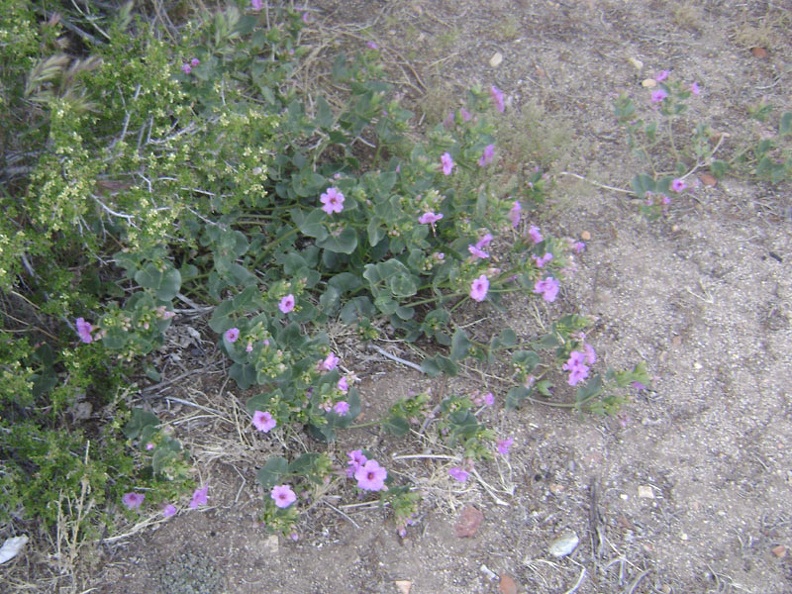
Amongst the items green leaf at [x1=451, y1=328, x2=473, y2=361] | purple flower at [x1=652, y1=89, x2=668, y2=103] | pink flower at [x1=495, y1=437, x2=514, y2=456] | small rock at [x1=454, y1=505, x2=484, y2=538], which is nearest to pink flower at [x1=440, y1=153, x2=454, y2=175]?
green leaf at [x1=451, y1=328, x2=473, y2=361]

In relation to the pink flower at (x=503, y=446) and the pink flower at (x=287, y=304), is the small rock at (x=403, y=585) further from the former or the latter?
the pink flower at (x=287, y=304)

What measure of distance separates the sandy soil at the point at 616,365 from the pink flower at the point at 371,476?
14cm

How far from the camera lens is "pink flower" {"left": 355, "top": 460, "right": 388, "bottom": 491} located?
8.11 ft

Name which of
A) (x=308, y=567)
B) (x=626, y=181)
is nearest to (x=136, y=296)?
(x=308, y=567)

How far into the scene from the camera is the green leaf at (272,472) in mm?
2426

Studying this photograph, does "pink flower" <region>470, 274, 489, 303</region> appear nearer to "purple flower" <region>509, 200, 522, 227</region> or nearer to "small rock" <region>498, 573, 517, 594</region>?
"purple flower" <region>509, 200, 522, 227</region>

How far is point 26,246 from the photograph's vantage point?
2.24m

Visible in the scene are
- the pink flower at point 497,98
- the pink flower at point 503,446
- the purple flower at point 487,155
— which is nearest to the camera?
the pink flower at point 503,446

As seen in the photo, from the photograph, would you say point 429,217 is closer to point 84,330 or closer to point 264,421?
point 264,421

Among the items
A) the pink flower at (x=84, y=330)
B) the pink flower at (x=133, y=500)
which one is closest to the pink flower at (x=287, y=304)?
the pink flower at (x=84, y=330)

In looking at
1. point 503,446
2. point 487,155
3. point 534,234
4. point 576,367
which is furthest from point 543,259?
point 503,446

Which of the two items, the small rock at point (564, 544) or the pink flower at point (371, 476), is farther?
the small rock at point (564, 544)

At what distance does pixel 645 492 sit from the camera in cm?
277

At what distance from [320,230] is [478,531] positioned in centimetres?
117
